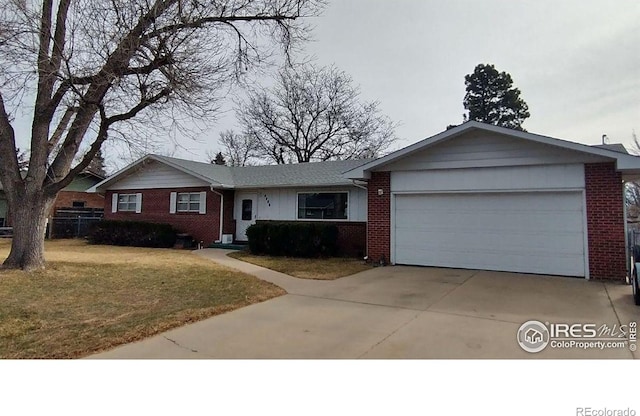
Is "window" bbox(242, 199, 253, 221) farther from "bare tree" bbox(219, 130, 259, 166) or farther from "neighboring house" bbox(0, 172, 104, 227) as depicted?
"bare tree" bbox(219, 130, 259, 166)

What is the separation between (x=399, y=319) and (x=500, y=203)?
5516 millimetres

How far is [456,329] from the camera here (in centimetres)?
453

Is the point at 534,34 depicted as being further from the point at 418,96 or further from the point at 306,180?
the point at 306,180

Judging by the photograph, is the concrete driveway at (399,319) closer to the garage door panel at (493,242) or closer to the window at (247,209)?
the garage door panel at (493,242)

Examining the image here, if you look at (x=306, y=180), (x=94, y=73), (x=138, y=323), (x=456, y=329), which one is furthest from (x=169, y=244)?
(x=456, y=329)

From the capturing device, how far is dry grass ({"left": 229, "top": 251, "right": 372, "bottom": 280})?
8.76 m

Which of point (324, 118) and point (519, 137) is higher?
point (324, 118)

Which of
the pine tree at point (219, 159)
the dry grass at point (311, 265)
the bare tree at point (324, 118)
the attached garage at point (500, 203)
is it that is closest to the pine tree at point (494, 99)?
the bare tree at point (324, 118)

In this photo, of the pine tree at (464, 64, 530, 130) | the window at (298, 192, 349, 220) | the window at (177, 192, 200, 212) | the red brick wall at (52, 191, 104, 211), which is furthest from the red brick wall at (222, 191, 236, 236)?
the pine tree at (464, 64, 530, 130)

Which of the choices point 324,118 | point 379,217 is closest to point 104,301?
point 379,217

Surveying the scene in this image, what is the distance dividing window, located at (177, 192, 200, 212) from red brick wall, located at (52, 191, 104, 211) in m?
9.21

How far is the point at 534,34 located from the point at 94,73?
29.3 ft

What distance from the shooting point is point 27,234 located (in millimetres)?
8586
